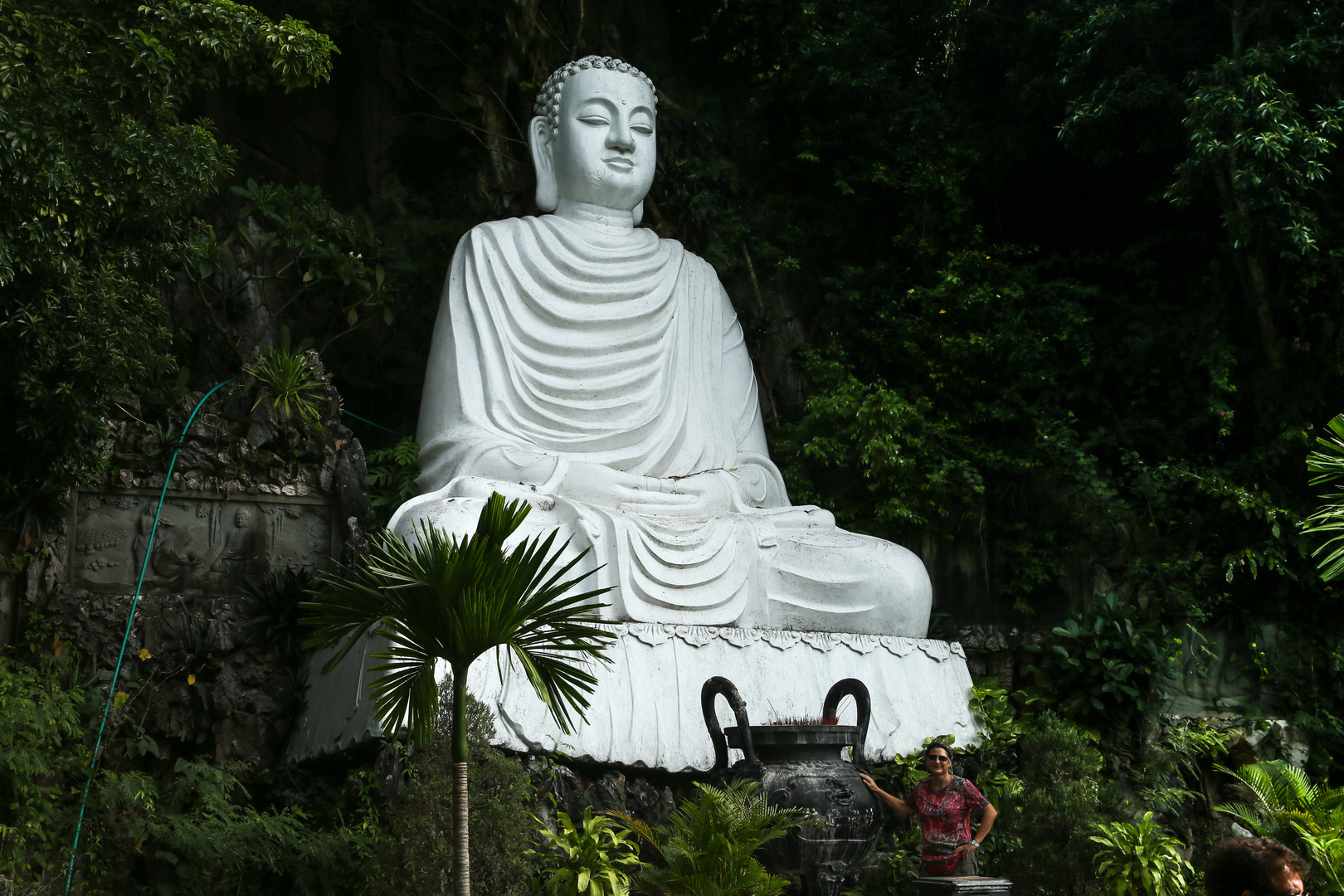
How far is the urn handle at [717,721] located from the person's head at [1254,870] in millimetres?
2267

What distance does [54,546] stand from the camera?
232 inches

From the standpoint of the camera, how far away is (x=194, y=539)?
622 centimetres

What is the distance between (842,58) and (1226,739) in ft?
16.6

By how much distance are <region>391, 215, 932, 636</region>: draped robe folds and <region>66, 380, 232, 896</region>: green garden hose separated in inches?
48.2

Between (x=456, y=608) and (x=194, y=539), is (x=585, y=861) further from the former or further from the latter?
(x=194, y=539)

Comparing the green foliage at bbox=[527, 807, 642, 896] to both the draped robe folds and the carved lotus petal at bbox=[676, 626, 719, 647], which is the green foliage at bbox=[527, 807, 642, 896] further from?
the draped robe folds

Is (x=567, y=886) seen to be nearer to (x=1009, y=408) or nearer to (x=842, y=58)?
(x=1009, y=408)

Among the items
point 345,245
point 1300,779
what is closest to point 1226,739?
point 1300,779

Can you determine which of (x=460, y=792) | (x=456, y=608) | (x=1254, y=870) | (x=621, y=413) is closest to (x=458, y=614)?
(x=456, y=608)

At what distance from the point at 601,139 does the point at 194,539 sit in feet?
11.0

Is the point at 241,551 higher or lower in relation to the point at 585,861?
higher

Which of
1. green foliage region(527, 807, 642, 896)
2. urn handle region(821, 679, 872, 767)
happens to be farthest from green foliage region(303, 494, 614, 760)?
urn handle region(821, 679, 872, 767)

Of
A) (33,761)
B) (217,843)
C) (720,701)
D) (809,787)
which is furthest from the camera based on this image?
(720,701)

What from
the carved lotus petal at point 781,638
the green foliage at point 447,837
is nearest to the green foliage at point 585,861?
the green foliage at point 447,837
